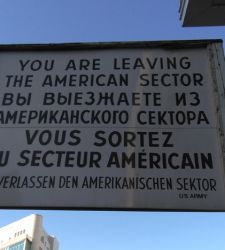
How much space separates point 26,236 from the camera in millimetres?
83000

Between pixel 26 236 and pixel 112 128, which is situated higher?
pixel 26 236

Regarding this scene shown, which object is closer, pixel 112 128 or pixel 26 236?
pixel 112 128

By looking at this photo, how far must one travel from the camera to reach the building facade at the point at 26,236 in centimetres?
8300

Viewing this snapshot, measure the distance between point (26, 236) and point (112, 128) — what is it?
277ft

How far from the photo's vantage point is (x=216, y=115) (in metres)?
2.72

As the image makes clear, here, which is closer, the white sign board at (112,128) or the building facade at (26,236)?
the white sign board at (112,128)

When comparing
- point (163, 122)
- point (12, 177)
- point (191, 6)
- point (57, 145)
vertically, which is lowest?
point (12, 177)

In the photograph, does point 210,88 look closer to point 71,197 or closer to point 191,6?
point 191,6

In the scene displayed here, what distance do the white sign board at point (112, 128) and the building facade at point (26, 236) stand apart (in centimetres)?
8263

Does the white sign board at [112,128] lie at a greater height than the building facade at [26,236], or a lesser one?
lesser

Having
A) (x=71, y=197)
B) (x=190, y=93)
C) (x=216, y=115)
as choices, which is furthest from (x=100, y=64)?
(x=71, y=197)

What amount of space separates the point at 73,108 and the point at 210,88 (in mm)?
906

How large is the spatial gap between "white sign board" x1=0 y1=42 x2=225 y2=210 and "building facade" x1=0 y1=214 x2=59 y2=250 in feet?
271

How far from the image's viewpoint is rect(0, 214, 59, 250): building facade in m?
83.0
